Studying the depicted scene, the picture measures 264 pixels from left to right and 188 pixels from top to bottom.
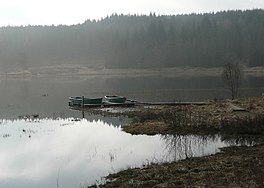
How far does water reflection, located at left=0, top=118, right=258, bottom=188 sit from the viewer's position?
745 inches

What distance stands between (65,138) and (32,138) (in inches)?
90.6

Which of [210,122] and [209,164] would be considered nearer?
[209,164]

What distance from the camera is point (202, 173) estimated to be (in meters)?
16.2

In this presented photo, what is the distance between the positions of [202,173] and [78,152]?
967 cm

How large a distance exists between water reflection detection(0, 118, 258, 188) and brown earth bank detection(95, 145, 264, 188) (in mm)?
1728

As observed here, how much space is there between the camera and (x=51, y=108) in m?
52.0

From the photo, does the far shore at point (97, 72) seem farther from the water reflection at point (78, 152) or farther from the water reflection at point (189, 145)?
the water reflection at point (189, 145)

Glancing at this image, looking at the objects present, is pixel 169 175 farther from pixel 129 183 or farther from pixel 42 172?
pixel 42 172

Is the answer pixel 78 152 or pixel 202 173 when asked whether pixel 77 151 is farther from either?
pixel 202 173

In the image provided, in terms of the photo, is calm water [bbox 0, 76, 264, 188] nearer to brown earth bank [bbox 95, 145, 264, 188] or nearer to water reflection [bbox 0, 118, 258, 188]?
water reflection [bbox 0, 118, 258, 188]

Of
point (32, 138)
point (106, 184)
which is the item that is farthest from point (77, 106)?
point (106, 184)

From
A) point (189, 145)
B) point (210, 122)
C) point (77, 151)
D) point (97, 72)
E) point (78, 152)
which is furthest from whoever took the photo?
point (97, 72)

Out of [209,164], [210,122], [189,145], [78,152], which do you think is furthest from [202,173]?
[210,122]

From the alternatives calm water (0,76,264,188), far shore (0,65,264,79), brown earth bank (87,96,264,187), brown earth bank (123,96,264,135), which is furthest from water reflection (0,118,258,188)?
far shore (0,65,264,79)
